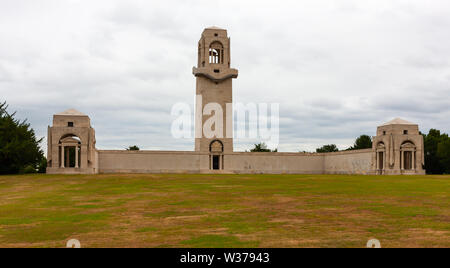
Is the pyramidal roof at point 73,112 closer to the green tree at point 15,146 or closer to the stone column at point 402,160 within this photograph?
the green tree at point 15,146

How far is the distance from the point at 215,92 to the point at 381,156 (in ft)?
105

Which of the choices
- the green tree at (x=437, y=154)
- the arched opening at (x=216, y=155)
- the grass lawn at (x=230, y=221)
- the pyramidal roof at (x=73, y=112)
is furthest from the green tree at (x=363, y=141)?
the grass lawn at (x=230, y=221)

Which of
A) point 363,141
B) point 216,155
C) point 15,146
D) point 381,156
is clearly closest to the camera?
point 15,146

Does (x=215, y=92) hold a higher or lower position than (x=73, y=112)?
higher

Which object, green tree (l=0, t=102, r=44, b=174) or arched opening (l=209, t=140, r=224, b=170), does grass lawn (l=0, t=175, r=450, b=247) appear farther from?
arched opening (l=209, t=140, r=224, b=170)

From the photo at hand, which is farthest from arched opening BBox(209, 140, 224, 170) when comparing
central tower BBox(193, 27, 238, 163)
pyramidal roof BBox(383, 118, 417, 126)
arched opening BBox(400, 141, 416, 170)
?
arched opening BBox(400, 141, 416, 170)

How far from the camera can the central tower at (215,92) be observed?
77188mm

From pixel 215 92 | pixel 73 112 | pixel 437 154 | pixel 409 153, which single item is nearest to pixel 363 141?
pixel 437 154

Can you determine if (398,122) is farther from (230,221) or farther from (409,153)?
(230,221)

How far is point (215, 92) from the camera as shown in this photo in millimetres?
80062

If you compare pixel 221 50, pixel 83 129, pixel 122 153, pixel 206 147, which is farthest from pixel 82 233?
pixel 221 50

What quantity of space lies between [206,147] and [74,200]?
51388mm

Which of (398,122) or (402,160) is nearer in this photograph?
(402,160)

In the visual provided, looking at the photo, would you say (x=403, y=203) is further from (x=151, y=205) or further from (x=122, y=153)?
(x=122, y=153)
